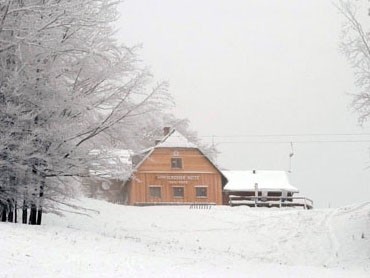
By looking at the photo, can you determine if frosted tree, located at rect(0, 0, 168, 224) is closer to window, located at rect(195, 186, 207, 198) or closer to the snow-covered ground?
the snow-covered ground

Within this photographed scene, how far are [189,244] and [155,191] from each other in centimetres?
2992

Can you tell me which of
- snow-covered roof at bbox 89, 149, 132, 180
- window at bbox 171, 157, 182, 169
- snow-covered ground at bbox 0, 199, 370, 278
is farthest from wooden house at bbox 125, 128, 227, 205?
snow-covered roof at bbox 89, 149, 132, 180

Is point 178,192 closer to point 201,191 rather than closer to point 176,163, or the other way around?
point 201,191

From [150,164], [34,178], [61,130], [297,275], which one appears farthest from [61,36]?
[150,164]

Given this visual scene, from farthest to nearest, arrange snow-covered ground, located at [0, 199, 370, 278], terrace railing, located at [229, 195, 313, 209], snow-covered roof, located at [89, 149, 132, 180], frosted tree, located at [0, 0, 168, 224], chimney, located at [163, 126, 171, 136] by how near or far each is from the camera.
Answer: chimney, located at [163, 126, 171, 136] < terrace railing, located at [229, 195, 313, 209] < snow-covered roof, located at [89, 149, 132, 180] < frosted tree, located at [0, 0, 168, 224] < snow-covered ground, located at [0, 199, 370, 278]

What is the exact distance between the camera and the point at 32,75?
17.1m

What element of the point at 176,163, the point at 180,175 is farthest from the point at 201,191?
the point at 176,163

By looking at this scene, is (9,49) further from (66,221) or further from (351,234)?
(351,234)

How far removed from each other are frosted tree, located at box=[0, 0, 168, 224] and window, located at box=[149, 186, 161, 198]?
112 ft

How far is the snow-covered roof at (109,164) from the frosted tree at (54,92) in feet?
1.49

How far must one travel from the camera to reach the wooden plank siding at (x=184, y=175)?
55.1 meters

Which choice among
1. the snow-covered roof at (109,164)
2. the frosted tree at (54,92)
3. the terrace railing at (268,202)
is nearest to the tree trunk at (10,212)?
the frosted tree at (54,92)

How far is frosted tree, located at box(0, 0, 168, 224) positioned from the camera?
54.0 ft

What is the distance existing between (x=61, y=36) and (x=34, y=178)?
4.05m
